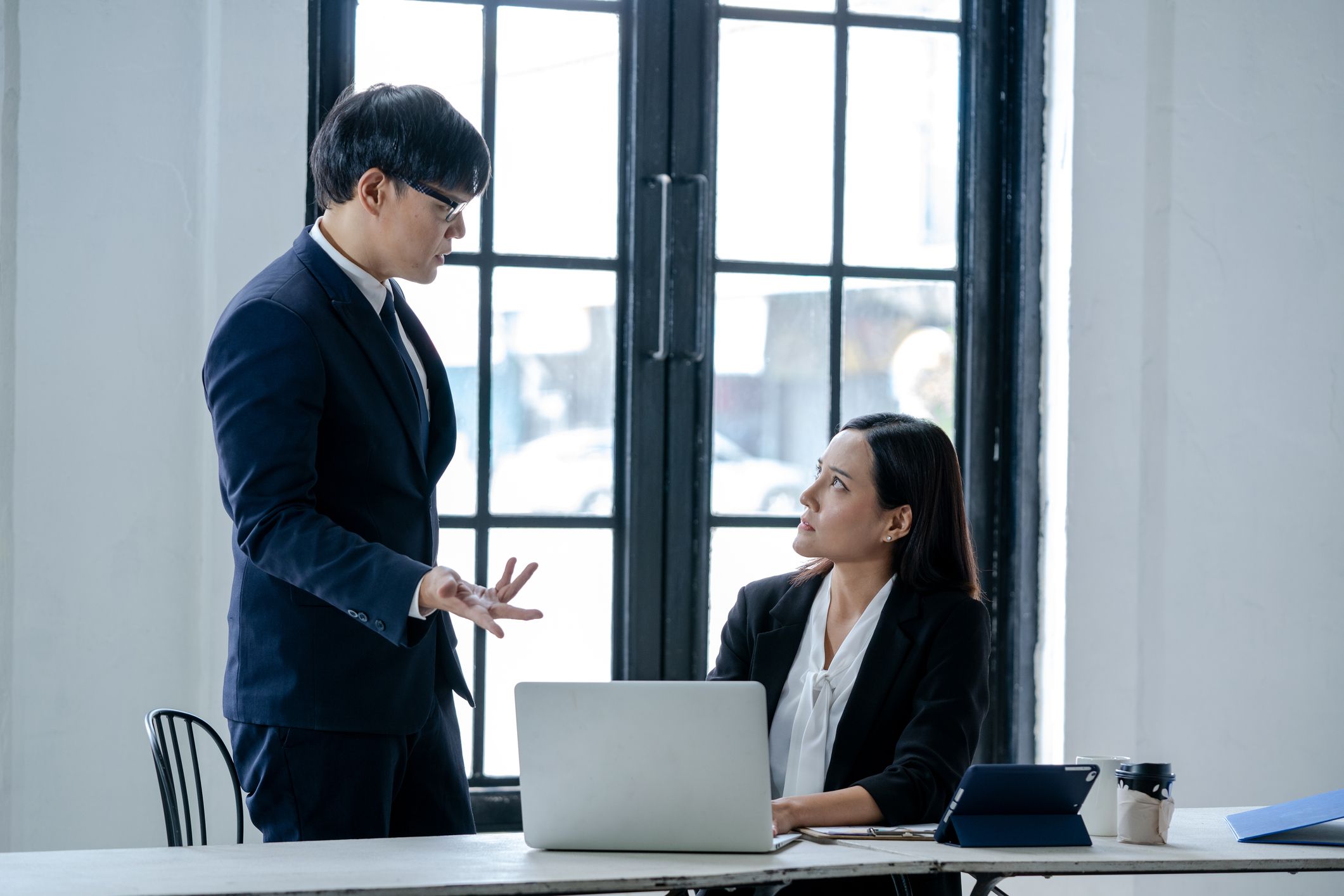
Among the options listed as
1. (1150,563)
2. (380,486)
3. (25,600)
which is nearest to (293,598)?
(380,486)

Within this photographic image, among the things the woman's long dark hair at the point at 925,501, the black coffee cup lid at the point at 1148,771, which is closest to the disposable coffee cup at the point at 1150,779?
the black coffee cup lid at the point at 1148,771

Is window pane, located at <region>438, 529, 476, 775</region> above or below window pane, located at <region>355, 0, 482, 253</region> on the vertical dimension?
below

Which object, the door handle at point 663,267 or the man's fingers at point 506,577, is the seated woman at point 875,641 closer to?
the man's fingers at point 506,577

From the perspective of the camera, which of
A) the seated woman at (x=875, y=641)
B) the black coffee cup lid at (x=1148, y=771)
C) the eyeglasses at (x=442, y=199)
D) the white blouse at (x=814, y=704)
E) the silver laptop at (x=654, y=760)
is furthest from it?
the white blouse at (x=814, y=704)

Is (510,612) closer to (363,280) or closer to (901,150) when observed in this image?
(363,280)

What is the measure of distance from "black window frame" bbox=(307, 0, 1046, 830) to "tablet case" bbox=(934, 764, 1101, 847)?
1426 millimetres

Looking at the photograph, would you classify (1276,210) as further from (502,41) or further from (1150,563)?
(502,41)

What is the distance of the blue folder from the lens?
5.64 ft

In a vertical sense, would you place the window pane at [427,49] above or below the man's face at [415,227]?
above

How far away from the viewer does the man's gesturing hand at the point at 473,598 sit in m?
1.55

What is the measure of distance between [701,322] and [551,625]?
78 centimetres

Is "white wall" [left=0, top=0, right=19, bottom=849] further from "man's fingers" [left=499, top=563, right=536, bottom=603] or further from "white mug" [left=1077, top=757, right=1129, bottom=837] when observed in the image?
"white mug" [left=1077, top=757, right=1129, bottom=837]

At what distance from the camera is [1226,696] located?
3111mm

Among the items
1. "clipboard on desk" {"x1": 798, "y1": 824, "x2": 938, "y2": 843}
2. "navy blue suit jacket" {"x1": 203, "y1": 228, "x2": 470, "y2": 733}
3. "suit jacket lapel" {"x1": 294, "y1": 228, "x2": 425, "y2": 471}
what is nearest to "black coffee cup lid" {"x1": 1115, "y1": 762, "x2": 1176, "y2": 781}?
"clipboard on desk" {"x1": 798, "y1": 824, "x2": 938, "y2": 843}
